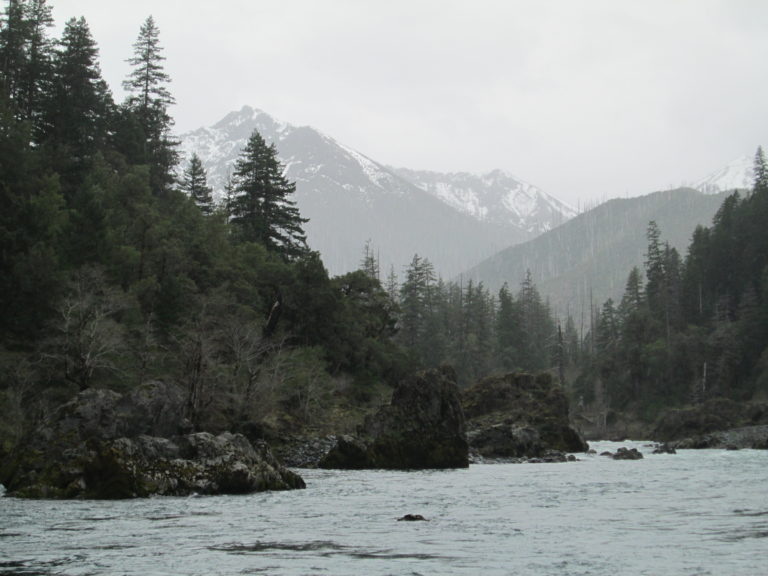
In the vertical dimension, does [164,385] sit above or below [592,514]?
above

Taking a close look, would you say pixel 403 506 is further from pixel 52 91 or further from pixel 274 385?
pixel 52 91

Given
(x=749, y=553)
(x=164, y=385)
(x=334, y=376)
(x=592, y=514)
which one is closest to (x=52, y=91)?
(x=334, y=376)

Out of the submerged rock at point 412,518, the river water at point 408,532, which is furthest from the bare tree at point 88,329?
the submerged rock at point 412,518

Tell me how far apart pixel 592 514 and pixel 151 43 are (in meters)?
89.4

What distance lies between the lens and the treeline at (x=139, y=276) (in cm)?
4503

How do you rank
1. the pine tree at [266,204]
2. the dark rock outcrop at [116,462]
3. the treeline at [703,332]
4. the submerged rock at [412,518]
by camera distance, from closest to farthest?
1. the submerged rock at [412,518]
2. the dark rock outcrop at [116,462]
3. the pine tree at [266,204]
4. the treeline at [703,332]

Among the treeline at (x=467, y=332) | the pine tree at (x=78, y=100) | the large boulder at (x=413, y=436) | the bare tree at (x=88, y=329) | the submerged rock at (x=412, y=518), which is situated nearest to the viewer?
the submerged rock at (x=412, y=518)

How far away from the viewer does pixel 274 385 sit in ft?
171

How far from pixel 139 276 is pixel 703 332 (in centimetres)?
8316

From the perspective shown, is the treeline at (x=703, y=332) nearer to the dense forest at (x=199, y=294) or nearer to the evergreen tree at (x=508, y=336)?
the dense forest at (x=199, y=294)

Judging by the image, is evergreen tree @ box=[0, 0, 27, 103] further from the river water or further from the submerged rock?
the submerged rock

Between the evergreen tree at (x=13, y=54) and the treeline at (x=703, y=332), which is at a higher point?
the evergreen tree at (x=13, y=54)

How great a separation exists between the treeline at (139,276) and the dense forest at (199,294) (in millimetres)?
169

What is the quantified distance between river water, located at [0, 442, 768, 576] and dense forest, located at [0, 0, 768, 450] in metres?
18.3
